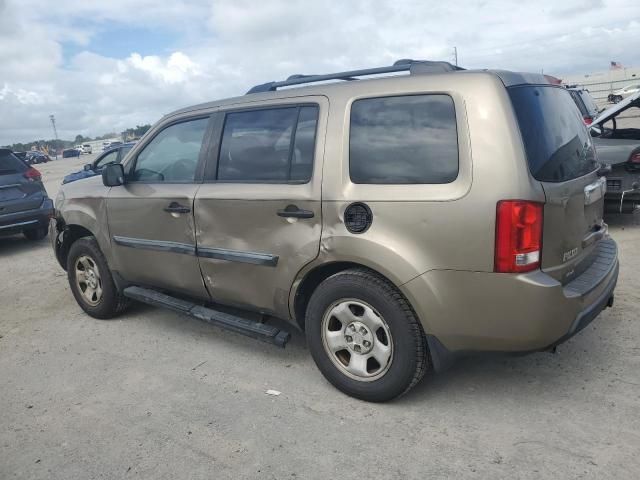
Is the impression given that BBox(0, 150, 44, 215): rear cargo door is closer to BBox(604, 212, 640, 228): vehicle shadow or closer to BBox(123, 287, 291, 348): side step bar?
BBox(123, 287, 291, 348): side step bar

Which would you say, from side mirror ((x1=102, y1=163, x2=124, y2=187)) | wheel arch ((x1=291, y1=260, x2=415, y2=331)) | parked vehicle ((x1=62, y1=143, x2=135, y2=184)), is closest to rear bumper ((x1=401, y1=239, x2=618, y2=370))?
wheel arch ((x1=291, y1=260, x2=415, y2=331))

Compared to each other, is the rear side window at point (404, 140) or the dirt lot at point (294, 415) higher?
the rear side window at point (404, 140)

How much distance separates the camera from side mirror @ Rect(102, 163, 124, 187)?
4.21 metres

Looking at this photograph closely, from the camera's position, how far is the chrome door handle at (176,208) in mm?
3805

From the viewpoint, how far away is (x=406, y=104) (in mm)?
2869

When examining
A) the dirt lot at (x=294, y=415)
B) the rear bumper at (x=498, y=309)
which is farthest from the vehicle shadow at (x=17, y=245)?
the rear bumper at (x=498, y=309)

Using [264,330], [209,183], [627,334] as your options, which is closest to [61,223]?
[209,183]

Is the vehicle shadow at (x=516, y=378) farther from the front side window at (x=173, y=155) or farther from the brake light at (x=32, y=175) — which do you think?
the brake light at (x=32, y=175)

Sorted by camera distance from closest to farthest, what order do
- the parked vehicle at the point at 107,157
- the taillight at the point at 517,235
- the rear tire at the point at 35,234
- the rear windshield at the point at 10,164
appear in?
the taillight at the point at 517,235
the rear windshield at the point at 10,164
the rear tire at the point at 35,234
the parked vehicle at the point at 107,157

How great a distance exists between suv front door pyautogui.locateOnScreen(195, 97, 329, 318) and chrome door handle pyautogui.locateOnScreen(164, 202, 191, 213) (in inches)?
5.0

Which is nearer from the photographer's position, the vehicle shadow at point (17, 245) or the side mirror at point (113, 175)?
the side mirror at point (113, 175)

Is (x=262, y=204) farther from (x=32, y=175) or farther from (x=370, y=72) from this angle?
(x=32, y=175)

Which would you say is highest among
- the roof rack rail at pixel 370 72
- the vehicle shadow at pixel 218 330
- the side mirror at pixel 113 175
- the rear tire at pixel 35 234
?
the roof rack rail at pixel 370 72

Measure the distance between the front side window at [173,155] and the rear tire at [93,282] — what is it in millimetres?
878
